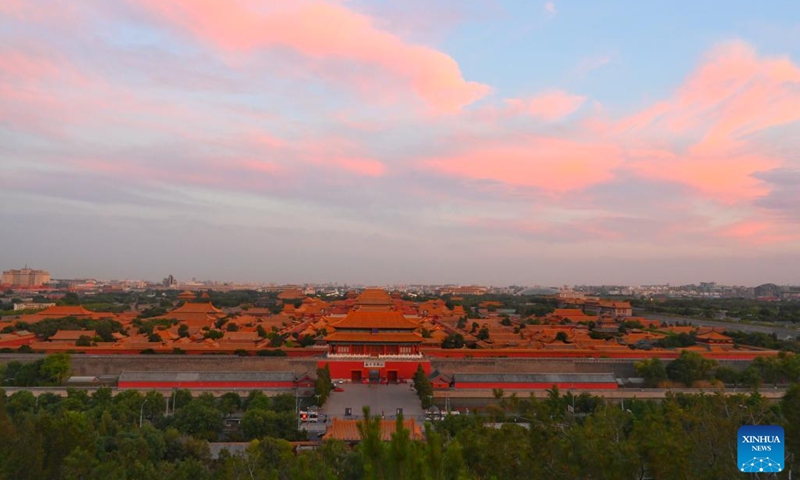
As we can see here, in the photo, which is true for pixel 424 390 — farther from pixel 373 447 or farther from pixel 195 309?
pixel 195 309

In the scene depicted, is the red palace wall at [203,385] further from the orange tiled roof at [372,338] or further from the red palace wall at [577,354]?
the red palace wall at [577,354]

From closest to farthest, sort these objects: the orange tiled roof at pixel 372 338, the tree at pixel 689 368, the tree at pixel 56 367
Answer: the tree at pixel 56 367, the tree at pixel 689 368, the orange tiled roof at pixel 372 338

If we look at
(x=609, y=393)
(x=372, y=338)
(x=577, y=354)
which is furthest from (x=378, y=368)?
(x=577, y=354)

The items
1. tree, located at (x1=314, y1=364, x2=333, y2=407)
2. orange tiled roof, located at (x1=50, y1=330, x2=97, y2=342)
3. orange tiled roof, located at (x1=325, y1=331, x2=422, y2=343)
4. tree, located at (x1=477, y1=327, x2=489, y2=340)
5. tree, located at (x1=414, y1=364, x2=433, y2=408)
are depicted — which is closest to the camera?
tree, located at (x1=414, y1=364, x2=433, y2=408)

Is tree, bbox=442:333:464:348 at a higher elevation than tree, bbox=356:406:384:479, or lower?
lower

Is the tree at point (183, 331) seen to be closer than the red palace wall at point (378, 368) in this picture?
No

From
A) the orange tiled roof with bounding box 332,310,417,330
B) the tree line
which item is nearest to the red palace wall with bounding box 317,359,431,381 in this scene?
the orange tiled roof with bounding box 332,310,417,330

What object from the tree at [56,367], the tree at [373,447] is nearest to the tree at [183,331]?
the tree at [56,367]

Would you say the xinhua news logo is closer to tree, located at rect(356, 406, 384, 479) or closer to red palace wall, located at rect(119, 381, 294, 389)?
tree, located at rect(356, 406, 384, 479)
